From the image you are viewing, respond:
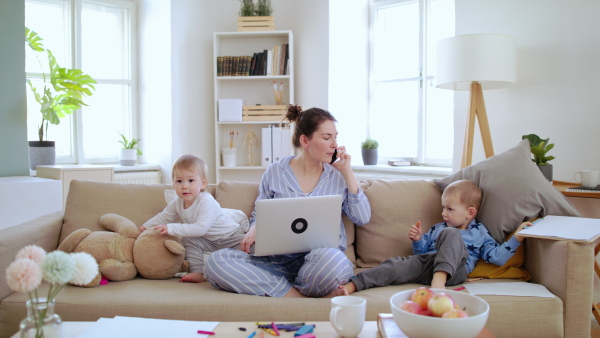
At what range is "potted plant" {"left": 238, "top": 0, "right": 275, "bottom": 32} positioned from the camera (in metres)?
4.52

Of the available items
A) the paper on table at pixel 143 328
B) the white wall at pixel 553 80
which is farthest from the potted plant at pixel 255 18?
the paper on table at pixel 143 328

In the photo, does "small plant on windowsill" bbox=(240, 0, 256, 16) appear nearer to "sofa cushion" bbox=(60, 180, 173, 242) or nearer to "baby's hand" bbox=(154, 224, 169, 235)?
"sofa cushion" bbox=(60, 180, 173, 242)

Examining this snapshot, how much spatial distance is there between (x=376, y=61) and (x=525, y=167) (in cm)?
270

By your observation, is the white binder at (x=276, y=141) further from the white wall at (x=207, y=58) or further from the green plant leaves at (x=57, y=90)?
the green plant leaves at (x=57, y=90)

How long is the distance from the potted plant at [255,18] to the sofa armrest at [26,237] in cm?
267

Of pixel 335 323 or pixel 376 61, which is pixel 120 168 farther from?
pixel 335 323

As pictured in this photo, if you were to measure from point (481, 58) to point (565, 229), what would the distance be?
4.71ft


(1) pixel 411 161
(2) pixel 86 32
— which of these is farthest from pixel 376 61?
(2) pixel 86 32

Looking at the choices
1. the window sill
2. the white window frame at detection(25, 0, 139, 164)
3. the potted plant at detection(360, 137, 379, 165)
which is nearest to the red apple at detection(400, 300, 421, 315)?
the window sill

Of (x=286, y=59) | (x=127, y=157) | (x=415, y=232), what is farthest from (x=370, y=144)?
(x=415, y=232)

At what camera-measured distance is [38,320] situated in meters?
1.09

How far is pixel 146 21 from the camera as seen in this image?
482 cm

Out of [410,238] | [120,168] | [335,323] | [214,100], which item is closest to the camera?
[335,323]

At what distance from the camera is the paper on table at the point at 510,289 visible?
1821mm
